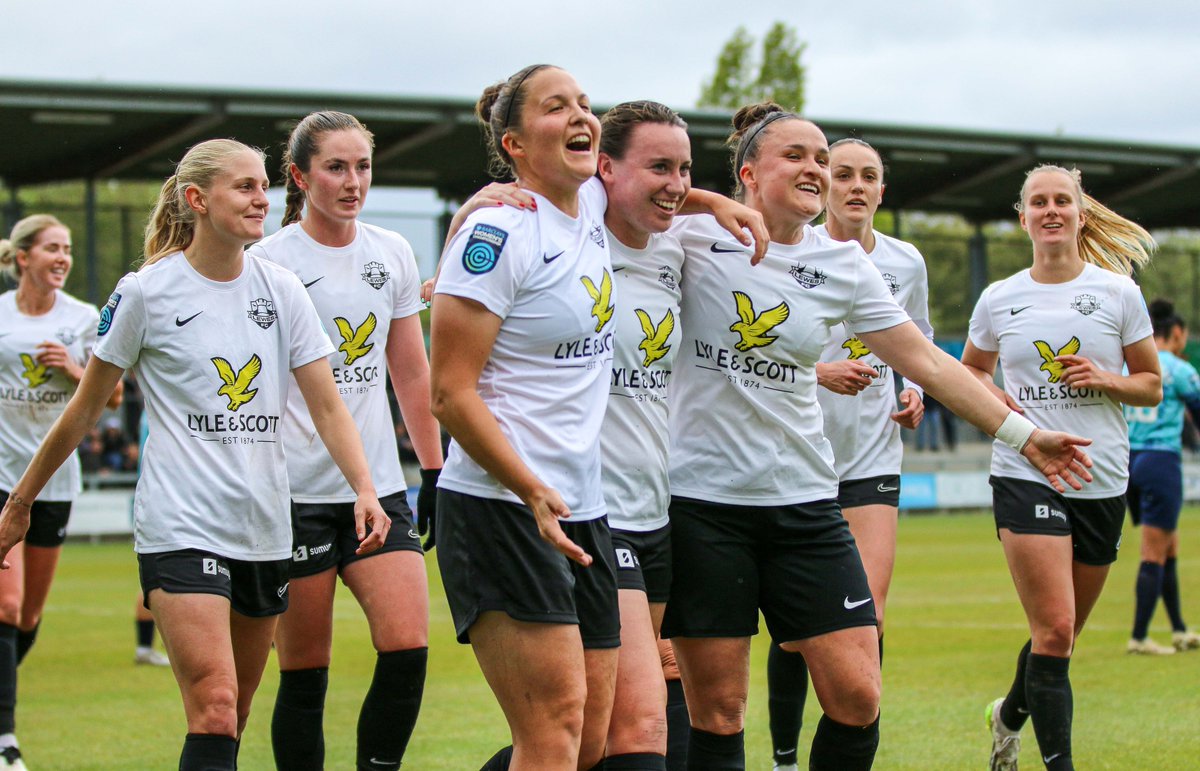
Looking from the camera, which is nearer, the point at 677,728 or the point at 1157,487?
the point at 677,728

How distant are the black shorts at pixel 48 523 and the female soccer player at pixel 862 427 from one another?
4.03m

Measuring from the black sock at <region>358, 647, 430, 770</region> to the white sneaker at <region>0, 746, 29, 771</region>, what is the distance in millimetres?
2281

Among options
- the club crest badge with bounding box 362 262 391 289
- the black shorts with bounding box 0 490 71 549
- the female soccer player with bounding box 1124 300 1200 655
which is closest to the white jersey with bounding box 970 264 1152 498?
the club crest badge with bounding box 362 262 391 289

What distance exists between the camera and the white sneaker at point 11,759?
7.15 meters

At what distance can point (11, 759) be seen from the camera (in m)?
7.17

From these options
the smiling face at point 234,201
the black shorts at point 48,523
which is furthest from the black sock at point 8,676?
the smiling face at point 234,201

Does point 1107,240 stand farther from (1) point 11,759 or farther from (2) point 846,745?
(1) point 11,759

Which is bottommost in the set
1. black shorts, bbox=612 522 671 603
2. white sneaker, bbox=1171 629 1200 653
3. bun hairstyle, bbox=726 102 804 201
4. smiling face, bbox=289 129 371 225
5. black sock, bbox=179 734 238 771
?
white sneaker, bbox=1171 629 1200 653

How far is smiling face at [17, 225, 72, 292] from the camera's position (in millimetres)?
8562

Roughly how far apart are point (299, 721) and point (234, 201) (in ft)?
6.77

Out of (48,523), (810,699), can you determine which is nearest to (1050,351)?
(810,699)

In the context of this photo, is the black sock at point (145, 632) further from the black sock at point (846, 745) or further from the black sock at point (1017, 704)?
the black sock at point (846, 745)

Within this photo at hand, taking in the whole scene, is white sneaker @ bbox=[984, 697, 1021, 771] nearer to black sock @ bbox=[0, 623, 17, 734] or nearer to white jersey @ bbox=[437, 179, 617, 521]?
white jersey @ bbox=[437, 179, 617, 521]

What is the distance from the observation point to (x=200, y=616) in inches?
188
